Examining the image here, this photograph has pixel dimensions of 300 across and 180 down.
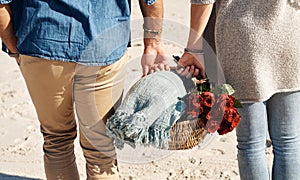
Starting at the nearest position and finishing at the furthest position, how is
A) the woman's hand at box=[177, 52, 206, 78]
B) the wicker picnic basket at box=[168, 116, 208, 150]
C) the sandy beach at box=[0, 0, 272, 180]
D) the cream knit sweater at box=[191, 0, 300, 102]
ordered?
1. the cream knit sweater at box=[191, 0, 300, 102]
2. the wicker picnic basket at box=[168, 116, 208, 150]
3. the woman's hand at box=[177, 52, 206, 78]
4. the sandy beach at box=[0, 0, 272, 180]

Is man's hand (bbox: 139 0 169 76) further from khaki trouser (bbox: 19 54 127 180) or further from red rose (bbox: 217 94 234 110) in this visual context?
red rose (bbox: 217 94 234 110)

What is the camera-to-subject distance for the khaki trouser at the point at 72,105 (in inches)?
88.7

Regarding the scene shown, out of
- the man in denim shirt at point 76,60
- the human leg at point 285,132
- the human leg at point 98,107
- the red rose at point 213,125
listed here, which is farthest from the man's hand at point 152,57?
the human leg at point 285,132

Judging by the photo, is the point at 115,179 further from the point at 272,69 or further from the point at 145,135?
the point at 272,69

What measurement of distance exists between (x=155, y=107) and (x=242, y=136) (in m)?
0.44

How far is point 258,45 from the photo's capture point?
213 cm

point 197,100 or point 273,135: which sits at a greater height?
point 197,100

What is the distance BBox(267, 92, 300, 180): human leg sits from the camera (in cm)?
228

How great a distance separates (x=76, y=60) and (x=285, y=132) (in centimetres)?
90

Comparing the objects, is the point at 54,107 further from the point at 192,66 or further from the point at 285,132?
the point at 285,132

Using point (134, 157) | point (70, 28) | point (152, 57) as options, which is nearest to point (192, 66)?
point (152, 57)

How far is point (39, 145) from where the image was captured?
3.60 meters

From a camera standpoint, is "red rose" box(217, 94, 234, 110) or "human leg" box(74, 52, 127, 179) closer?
"red rose" box(217, 94, 234, 110)

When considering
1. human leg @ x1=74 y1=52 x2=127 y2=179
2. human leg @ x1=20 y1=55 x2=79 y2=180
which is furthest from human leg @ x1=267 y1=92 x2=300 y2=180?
human leg @ x1=20 y1=55 x2=79 y2=180
